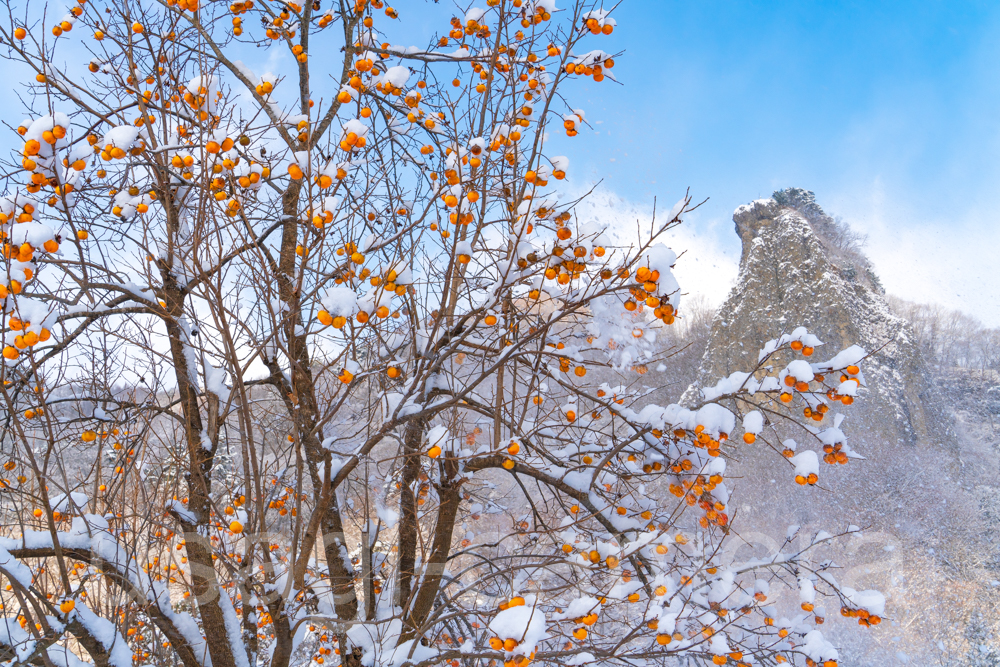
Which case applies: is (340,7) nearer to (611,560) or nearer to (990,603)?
(611,560)

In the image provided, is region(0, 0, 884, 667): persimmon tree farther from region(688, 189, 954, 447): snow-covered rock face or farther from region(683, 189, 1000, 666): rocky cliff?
region(688, 189, 954, 447): snow-covered rock face

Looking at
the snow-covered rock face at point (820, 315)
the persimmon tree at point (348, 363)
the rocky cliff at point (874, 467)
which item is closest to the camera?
the persimmon tree at point (348, 363)

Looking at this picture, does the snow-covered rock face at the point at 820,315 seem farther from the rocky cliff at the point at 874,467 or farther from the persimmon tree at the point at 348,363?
the persimmon tree at the point at 348,363

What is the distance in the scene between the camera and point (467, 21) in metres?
2.94

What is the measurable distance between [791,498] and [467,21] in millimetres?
11960

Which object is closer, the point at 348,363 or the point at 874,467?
the point at 348,363

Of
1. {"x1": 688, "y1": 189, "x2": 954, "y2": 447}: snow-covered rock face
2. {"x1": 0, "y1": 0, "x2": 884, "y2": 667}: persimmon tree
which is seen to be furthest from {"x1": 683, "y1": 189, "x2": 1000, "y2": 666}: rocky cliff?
{"x1": 0, "y1": 0, "x2": 884, "y2": 667}: persimmon tree

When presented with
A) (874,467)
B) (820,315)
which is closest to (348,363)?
(874,467)

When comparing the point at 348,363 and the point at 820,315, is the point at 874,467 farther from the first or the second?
the point at 348,363

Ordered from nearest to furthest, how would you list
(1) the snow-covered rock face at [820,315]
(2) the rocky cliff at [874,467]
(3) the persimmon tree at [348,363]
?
1. (3) the persimmon tree at [348,363]
2. (2) the rocky cliff at [874,467]
3. (1) the snow-covered rock face at [820,315]

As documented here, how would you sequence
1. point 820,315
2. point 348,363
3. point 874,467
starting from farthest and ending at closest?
point 820,315 → point 874,467 → point 348,363

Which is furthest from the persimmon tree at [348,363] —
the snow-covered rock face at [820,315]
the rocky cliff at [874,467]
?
the snow-covered rock face at [820,315]

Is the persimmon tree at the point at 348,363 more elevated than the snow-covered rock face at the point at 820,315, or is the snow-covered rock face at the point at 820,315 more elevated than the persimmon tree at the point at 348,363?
the snow-covered rock face at the point at 820,315

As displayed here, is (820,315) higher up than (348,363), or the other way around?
(820,315)
